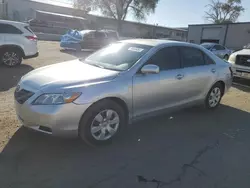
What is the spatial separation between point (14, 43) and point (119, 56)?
6170mm

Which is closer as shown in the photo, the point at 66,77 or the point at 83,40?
the point at 66,77

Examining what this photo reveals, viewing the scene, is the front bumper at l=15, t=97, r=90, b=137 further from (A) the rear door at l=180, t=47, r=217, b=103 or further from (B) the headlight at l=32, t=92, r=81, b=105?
(A) the rear door at l=180, t=47, r=217, b=103

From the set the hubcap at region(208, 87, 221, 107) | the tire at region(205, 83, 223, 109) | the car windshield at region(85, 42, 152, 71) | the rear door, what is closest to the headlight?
the car windshield at region(85, 42, 152, 71)

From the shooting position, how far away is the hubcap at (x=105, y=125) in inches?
138

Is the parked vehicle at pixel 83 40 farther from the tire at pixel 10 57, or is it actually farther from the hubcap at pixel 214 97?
the hubcap at pixel 214 97

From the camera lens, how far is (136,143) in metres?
3.87

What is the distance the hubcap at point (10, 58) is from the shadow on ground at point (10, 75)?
21 cm

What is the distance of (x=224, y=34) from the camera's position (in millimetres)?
34375

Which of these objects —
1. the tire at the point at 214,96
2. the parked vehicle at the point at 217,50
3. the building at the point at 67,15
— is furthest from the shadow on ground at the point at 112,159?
the building at the point at 67,15

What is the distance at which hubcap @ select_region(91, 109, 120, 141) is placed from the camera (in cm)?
351

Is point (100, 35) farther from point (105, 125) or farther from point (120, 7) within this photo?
point (120, 7)

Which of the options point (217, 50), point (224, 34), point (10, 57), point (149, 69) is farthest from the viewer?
point (224, 34)

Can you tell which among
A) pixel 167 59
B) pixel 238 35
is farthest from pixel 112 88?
pixel 238 35

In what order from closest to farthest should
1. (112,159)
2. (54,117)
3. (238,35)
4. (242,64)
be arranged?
(54,117), (112,159), (242,64), (238,35)
